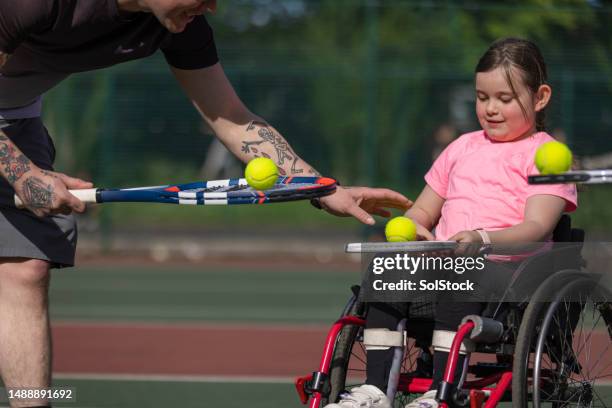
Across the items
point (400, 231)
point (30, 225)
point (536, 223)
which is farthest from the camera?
point (30, 225)

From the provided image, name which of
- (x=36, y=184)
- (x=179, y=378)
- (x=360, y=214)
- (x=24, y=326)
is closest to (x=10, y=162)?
(x=36, y=184)

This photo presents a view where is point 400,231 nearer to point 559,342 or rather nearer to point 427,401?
point 427,401

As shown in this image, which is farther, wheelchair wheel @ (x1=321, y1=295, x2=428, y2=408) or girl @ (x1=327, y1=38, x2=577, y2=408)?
wheelchair wheel @ (x1=321, y1=295, x2=428, y2=408)

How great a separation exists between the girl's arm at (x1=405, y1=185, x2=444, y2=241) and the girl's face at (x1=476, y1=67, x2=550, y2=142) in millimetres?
340

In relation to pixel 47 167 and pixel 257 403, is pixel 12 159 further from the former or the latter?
pixel 257 403

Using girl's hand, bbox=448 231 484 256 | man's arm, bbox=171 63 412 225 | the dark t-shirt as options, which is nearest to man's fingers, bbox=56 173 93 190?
the dark t-shirt

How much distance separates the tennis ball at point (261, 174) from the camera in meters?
3.73

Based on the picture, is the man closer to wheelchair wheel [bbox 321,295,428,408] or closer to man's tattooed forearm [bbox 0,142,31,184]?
man's tattooed forearm [bbox 0,142,31,184]

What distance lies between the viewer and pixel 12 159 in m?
3.81

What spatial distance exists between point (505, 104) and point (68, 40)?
146cm

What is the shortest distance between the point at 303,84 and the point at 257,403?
9097mm

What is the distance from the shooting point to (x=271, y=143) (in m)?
4.34

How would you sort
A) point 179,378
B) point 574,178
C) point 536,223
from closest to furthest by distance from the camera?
point 574,178 → point 536,223 → point 179,378

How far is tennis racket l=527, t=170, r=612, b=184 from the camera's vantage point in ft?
11.1
